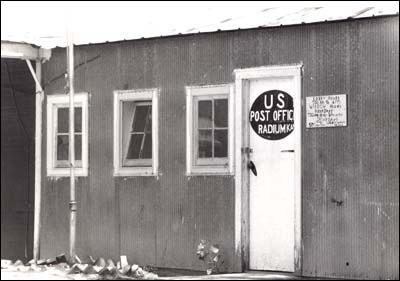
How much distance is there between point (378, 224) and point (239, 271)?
6.43 feet

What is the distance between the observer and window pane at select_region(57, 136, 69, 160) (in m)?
13.3

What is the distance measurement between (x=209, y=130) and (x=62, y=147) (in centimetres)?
253

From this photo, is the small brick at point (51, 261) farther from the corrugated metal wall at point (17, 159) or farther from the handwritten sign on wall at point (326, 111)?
the handwritten sign on wall at point (326, 111)

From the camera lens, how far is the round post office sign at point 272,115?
448 inches

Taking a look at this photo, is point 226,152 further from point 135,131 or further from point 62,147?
point 62,147

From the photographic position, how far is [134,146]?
1271 cm

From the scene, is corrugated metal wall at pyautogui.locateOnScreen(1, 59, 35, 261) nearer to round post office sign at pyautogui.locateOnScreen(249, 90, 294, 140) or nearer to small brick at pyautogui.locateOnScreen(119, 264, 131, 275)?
small brick at pyautogui.locateOnScreen(119, 264, 131, 275)

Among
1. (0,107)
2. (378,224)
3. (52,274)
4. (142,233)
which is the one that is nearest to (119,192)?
(142,233)

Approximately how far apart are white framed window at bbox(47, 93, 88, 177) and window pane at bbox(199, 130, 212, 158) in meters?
1.91

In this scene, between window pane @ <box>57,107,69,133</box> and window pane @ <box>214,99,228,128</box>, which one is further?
window pane @ <box>57,107,69,133</box>

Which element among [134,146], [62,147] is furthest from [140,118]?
[62,147]

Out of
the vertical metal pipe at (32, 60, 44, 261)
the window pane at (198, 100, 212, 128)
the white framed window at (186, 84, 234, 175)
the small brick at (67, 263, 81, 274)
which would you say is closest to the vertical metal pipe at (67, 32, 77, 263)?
the small brick at (67, 263, 81, 274)

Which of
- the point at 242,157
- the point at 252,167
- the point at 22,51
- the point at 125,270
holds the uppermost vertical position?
the point at 22,51

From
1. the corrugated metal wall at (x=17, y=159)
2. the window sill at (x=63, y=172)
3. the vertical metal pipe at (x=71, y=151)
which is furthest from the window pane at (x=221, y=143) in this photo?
the corrugated metal wall at (x=17, y=159)
